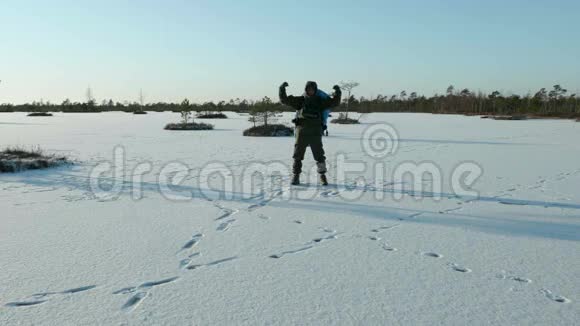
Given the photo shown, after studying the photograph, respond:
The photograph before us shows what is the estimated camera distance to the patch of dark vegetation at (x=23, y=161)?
644 centimetres

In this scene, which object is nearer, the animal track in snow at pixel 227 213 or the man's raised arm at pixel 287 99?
the animal track in snow at pixel 227 213

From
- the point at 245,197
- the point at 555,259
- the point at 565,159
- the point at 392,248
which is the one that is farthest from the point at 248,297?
the point at 565,159

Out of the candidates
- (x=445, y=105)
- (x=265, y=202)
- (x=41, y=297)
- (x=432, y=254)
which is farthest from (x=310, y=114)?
(x=445, y=105)

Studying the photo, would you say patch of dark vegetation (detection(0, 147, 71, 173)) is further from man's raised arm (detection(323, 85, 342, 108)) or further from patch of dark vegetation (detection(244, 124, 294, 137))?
patch of dark vegetation (detection(244, 124, 294, 137))

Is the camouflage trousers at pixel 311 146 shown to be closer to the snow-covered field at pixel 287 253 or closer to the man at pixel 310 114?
the man at pixel 310 114

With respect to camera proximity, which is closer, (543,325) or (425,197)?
(543,325)

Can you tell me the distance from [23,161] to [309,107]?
5112mm

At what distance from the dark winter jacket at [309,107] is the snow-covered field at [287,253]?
2.71ft

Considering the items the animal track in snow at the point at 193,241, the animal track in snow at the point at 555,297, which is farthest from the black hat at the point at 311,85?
the animal track in snow at the point at 555,297

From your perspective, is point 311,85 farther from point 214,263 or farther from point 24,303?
point 24,303

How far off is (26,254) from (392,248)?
8.74ft

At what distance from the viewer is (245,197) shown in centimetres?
482

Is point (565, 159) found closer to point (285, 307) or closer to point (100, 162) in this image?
point (285, 307)

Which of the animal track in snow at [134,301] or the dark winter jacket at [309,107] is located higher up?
the dark winter jacket at [309,107]
